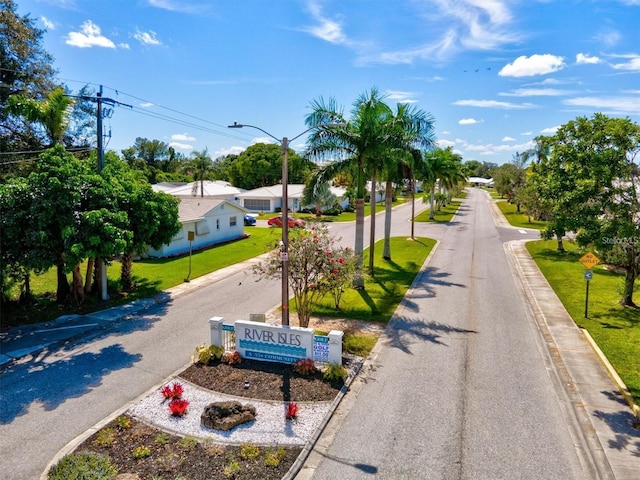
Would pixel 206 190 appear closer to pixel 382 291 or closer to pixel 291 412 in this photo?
pixel 382 291

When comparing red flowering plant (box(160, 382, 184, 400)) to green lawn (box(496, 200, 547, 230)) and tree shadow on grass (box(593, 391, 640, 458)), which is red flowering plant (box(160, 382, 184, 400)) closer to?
tree shadow on grass (box(593, 391, 640, 458))

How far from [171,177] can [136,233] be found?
74.2 meters

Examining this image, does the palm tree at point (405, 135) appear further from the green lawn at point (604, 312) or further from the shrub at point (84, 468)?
the shrub at point (84, 468)

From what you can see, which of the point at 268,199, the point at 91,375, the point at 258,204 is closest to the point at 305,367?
the point at 91,375

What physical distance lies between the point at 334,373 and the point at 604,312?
517 inches

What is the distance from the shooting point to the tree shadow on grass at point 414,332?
48.3 ft

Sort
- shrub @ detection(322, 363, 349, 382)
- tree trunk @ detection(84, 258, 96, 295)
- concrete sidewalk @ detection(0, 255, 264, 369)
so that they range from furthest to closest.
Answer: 1. tree trunk @ detection(84, 258, 96, 295)
2. concrete sidewalk @ detection(0, 255, 264, 369)
3. shrub @ detection(322, 363, 349, 382)

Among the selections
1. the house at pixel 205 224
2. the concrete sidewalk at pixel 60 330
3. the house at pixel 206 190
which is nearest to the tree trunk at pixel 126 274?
the concrete sidewalk at pixel 60 330

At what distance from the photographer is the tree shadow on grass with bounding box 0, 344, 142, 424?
34.7 feet

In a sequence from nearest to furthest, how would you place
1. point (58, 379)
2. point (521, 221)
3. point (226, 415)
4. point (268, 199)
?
point (226, 415)
point (58, 379)
point (521, 221)
point (268, 199)

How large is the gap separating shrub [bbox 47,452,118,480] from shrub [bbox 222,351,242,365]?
472 cm

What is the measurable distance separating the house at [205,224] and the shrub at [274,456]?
2264cm

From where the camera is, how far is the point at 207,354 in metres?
12.8

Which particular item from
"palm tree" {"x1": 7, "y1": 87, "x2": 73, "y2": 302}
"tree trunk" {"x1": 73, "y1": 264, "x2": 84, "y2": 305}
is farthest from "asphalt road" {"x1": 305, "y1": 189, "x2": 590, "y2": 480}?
"palm tree" {"x1": 7, "y1": 87, "x2": 73, "y2": 302}
